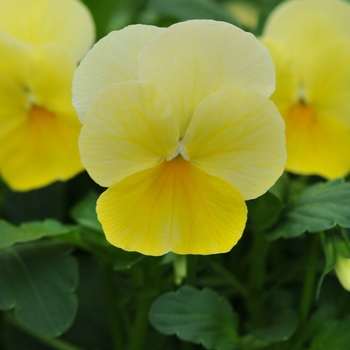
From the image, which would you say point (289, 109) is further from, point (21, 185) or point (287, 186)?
point (21, 185)

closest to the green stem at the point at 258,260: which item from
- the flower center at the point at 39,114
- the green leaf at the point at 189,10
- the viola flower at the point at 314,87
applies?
the viola flower at the point at 314,87

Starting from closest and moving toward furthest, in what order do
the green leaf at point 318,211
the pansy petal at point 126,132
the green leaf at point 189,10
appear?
the pansy petal at point 126,132 → the green leaf at point 318,211 → the green leaf at point 189,10

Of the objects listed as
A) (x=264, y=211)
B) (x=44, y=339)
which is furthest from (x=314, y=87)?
(x=44, y=339)

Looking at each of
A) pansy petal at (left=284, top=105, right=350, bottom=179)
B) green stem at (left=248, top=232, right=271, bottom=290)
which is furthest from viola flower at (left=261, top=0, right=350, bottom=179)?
green stem at (left=248, top=232, right=271, bottom=290)

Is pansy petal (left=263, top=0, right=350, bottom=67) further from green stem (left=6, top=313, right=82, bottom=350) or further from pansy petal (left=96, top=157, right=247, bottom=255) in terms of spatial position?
green stem (left=6, top=313, right=82, bottom=350)

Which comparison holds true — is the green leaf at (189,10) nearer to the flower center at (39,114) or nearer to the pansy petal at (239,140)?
the flower center at (39,114)

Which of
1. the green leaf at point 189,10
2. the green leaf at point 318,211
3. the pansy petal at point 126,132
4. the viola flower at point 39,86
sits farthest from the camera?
the green leaf at point 189,10
